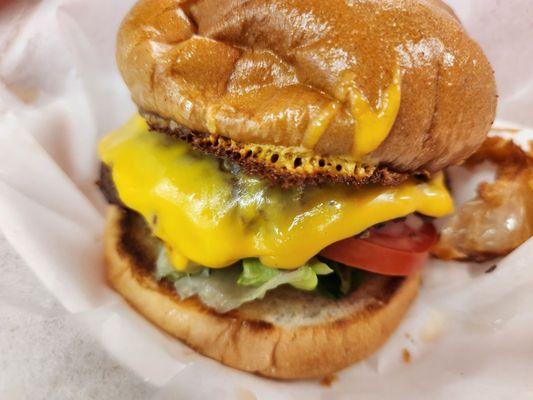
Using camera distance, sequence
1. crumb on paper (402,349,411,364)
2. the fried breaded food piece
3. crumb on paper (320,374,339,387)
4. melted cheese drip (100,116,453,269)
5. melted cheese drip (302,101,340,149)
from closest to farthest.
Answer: melted cheese drip (302,101,340,149)
melted cheese drip (100,116,453,269)
crumb on paper (320,374,339,387)
crumb on paper (402,349,411,364)
the fried breaded food piece

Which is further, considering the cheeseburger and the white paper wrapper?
the white paper wrapper

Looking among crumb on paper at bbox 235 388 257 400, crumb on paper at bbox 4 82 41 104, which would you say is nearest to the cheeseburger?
crumb on paper at bbox 235 388 257 400

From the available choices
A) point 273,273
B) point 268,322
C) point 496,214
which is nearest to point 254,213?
point 273,273

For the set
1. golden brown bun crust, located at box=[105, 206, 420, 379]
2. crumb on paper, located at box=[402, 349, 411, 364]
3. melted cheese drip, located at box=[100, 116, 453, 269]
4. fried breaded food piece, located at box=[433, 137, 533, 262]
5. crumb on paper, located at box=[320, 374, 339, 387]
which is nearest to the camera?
melted cheese drip, located at box=[100, 116, 453, 269]

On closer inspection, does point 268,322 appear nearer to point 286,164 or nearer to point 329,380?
point 329,380

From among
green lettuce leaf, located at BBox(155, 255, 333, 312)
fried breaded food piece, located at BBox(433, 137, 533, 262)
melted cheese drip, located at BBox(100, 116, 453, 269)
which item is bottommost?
fried breaded food piece, located at BBox(433, 137, 533, 262)

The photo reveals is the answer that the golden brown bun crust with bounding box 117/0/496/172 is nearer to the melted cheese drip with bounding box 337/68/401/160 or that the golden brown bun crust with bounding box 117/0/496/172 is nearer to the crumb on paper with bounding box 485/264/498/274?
the melted cheese drip with bounding box 337/68/401/160

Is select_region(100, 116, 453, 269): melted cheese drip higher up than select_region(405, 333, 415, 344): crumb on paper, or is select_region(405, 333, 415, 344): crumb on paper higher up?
select_region(100, 116, 453, 269): melted cheese drip
